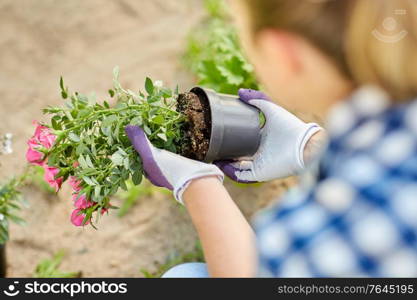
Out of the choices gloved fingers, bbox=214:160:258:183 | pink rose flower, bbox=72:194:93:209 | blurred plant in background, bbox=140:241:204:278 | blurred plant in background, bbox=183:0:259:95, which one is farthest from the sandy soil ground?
pink rose flower, bbox=72:194:93:209

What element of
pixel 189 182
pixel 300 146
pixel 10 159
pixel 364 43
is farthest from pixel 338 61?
pixel 10 159

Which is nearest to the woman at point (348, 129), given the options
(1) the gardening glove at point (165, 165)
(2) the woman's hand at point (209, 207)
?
(2) the woman's hand at point (209, 207)

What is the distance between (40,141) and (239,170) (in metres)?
0.58

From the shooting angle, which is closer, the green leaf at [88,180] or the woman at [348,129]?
the woman at [348,129]

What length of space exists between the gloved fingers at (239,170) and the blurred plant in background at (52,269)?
2.45 ft

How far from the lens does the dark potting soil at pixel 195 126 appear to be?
58.2 inches

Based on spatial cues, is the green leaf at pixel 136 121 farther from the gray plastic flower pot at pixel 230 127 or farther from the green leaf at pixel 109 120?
the gray plastic flower pot at pixel 230 127

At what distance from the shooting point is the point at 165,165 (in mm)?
1349

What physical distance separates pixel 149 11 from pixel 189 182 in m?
2.10

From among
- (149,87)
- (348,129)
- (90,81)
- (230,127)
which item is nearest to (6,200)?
(149,87)

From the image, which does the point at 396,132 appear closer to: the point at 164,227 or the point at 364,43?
the point at 364,43

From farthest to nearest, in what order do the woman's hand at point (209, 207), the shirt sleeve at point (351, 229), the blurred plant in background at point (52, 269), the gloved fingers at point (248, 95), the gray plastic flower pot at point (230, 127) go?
the blurred plant in background at point (52, 269) < the gloved fingers at point (248, 95) < the gray plastic flower pot at point (230, 127) < the woman's hand at point (209, 207) < the shirt sleeve at point (351, 229)

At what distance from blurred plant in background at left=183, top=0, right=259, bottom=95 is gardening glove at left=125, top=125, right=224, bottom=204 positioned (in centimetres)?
76

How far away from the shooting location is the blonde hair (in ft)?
2.43
